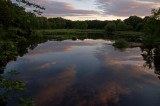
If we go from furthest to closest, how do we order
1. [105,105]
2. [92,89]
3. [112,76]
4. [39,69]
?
[39,69] < [112,76] < [92,89] < [105,105]

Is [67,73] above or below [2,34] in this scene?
below

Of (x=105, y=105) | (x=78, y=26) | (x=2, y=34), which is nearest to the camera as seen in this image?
(x=2, y=34)

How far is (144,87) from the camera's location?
13.2 metres

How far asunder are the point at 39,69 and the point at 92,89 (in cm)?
882

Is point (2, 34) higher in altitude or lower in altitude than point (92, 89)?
higher

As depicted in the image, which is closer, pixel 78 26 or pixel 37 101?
pixel 37 101

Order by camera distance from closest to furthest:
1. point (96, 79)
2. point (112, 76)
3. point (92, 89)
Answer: point (92, 89) < point (96, 79) < point (112, 76)

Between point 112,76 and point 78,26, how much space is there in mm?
136555

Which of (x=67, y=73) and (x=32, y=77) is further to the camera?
(x=67, y=73)

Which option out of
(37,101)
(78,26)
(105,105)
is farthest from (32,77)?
(78,26)

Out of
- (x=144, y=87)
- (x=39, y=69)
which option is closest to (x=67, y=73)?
(x=39, y=69)

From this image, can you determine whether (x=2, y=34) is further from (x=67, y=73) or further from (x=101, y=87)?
(x=67, y=73)

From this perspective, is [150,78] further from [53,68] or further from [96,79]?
[53,68]

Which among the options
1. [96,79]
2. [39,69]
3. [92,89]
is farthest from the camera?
[39,69]
